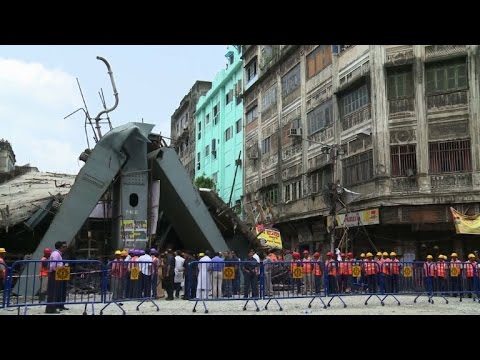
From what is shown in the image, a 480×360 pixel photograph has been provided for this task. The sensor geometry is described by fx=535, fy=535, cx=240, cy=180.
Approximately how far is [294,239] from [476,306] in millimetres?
19316

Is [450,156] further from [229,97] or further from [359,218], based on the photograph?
[229,97]

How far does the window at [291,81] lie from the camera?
32.0m

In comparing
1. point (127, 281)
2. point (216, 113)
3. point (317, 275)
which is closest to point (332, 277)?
point (317, 275)

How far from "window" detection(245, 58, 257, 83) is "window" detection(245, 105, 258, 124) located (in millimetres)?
2335

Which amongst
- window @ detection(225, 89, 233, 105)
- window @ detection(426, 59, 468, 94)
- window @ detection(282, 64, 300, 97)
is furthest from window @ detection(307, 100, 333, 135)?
window @ detection(225, 89, 233, 105)

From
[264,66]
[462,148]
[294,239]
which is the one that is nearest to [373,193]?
[462,148]

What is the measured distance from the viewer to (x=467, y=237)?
21.9 metres

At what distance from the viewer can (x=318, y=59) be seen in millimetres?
29328

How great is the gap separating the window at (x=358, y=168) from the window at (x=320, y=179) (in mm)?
1602

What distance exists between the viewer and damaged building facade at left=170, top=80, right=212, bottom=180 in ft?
183

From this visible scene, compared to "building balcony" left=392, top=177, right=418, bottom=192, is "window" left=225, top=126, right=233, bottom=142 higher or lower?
higher

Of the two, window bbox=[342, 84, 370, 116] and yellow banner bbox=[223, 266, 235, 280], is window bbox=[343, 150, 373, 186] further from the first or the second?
yellow banner bbox=[223, 266, 235, 280]

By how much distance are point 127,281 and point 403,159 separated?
50.5ft

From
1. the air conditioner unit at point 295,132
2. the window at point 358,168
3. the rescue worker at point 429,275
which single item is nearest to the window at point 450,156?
the window at point 358,168
